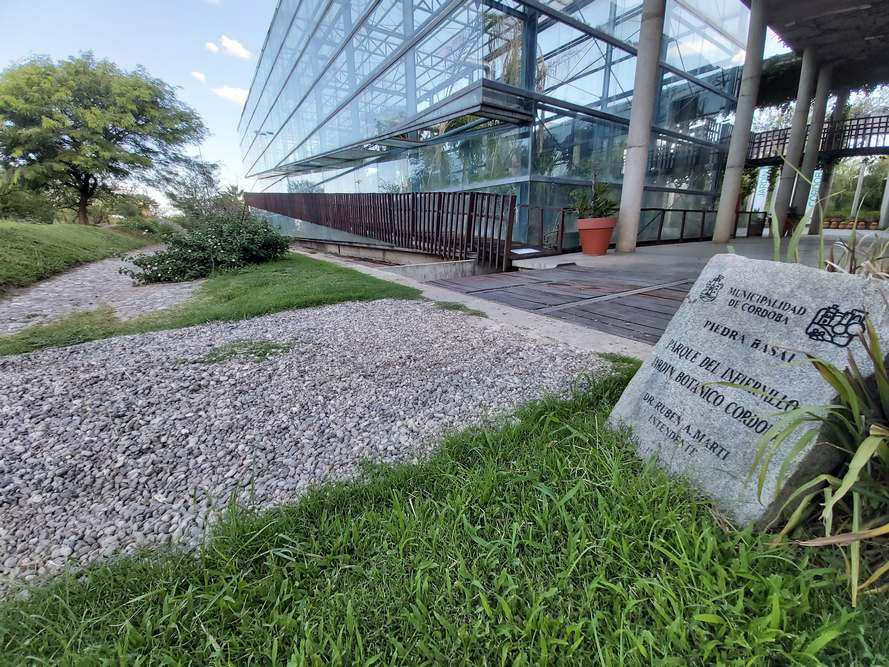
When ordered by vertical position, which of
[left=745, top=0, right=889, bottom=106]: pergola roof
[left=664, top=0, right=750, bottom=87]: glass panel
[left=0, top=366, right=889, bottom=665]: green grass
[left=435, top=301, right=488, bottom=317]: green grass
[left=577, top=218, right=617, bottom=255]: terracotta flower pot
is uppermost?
[left=745, top=0, right=889, bottom=106]: pergola roof

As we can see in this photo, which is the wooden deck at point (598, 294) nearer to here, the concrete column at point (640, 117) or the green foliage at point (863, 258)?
the green foliage at point (863, 258)

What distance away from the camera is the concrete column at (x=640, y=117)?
23.7 ft

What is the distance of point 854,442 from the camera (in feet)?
3.56

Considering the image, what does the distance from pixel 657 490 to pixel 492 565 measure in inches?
25.5

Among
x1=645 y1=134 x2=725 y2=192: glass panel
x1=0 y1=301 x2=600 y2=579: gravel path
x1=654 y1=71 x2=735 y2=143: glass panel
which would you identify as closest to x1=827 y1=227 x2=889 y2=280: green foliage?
x1=0 y1=301 x2=600 y2=579: gravel path

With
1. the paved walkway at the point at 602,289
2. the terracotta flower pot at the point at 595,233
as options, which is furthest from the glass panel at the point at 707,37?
the paved walkway at the point at 602,289

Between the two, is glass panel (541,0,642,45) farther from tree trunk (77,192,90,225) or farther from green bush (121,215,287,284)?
tree trunk (77,192,90,225)

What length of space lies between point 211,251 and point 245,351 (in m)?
5.41

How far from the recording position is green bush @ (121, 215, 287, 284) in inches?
262

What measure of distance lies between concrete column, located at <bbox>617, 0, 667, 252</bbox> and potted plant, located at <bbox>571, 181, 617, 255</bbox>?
0.59 metres

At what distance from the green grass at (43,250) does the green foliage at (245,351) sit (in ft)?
17.0

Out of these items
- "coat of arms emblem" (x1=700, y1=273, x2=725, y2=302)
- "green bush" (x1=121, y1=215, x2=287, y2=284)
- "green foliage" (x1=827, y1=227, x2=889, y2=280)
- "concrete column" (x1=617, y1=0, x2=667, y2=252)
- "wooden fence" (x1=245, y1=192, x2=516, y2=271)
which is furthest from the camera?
"concrete column" (x1=617, y1=0, x2=667, y2=252)

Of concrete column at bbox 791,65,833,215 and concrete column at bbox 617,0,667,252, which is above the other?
concrete column at bbox 791,65,833,215

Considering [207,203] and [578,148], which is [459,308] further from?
[207,203]
